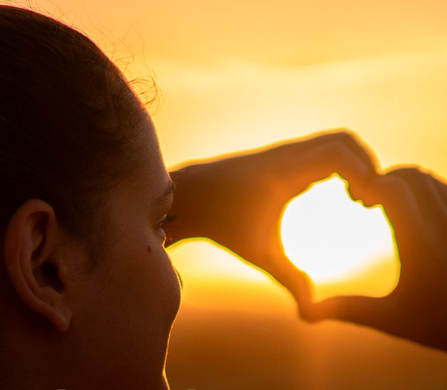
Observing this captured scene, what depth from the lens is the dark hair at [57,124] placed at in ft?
2.68

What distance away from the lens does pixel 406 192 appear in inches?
51.0

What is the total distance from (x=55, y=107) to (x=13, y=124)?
7 centimetres

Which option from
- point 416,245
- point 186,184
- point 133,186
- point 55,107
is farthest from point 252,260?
point 55,107

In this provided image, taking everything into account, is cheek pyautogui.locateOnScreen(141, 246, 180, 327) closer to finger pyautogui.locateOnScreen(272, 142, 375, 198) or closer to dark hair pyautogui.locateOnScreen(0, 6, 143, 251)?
dark hair pyautogui.locateOnScreen(0, 6, 143, 251)

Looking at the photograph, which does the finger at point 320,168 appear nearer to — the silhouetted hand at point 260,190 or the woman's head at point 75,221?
the silhouetted hand at point 260,190

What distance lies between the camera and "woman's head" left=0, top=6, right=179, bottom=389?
32.0 inches

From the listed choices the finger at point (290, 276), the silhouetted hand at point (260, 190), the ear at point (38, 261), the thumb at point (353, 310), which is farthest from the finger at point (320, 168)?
the ear at point (38, 261)

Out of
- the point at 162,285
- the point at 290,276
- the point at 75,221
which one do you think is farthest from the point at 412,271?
the point at 75,221

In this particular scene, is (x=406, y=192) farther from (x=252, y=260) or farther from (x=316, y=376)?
(x=316, y=376)

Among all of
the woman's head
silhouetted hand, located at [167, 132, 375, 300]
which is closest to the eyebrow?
the woman's head

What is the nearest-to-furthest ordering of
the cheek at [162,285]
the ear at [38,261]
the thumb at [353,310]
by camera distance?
the ear at [38,261] → the cheek at [162,285] → the thumb at [353,310]

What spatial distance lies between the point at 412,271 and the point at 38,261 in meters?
0.96

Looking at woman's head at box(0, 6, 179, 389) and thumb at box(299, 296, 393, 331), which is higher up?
woman's head at box(0, 6, 179, 389)

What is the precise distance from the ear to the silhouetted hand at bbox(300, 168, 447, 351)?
646 mm
